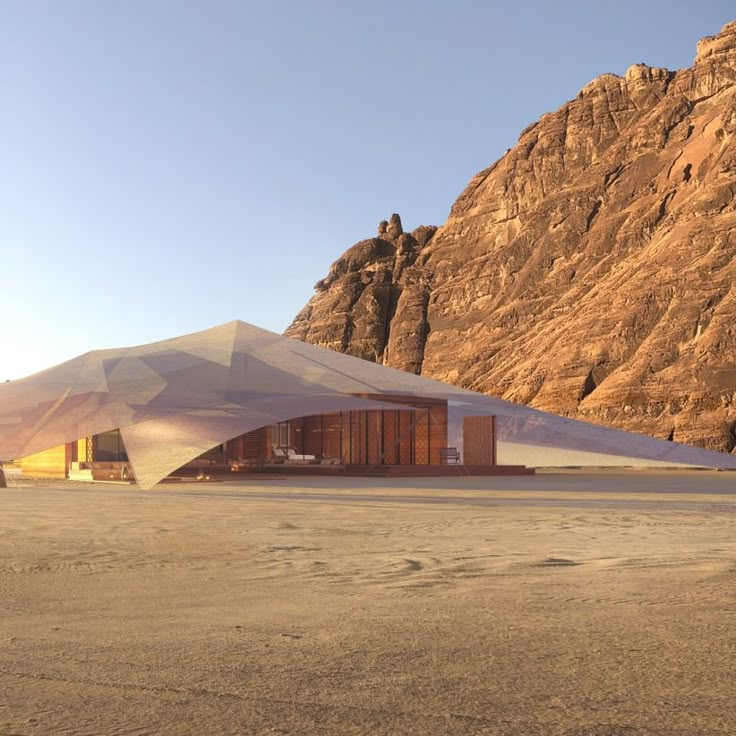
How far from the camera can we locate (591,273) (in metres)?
58.0

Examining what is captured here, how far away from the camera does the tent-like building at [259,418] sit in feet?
61.0

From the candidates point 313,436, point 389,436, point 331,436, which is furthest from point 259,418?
point 313,436

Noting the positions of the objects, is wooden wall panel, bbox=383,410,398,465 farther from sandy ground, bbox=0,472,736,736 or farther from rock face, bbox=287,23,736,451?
sandy ground, bbox=0,472,736,736

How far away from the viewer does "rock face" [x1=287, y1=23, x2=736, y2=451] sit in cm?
4419

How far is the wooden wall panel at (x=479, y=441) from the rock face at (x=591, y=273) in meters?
16.8

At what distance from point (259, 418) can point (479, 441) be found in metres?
9.91

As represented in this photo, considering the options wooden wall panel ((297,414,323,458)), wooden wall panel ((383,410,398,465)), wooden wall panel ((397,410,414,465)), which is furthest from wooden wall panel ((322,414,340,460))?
wooden wall panel ((397,410,414,465))

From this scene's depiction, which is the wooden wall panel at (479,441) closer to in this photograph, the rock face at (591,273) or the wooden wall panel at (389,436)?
the wooden wall panel at (389,436)

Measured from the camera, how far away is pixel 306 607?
4.83 meters

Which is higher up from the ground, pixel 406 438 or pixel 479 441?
pixel 406 438

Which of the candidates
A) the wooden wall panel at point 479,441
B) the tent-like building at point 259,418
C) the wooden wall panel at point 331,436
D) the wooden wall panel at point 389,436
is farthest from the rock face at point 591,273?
the wooden wall panel at point 331,436

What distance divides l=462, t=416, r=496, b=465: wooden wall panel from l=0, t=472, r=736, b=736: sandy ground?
A: 17.6 m

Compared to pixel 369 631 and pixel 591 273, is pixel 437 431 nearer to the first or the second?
pixel 369 631

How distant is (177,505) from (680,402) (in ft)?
110
